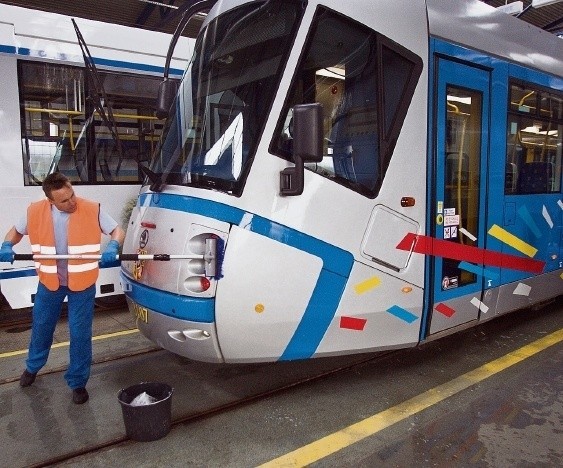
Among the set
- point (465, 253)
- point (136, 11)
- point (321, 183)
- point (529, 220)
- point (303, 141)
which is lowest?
point (465, 253)

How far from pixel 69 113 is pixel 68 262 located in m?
2.69

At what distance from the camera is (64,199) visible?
3.77 m

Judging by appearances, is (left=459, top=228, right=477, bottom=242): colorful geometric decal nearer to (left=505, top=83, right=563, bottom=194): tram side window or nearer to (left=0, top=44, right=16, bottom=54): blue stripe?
(left=505, top=83, right=563, bottom=194): tram side window

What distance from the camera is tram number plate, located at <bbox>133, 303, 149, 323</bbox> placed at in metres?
3.74

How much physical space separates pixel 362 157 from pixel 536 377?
2434mm

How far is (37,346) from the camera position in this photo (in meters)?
4.04

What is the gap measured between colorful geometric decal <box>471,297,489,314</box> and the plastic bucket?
2.69m

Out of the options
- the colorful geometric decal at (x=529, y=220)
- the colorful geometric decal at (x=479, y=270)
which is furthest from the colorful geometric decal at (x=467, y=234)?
the colorful geometric decal at (x=529, y=220)

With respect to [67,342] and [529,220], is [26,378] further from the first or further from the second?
[529,220]

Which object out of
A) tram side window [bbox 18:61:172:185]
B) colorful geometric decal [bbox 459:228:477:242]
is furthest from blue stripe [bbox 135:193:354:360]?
tram side window [bbox 18:61:172:185]

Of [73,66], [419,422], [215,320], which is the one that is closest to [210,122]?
[215,320]

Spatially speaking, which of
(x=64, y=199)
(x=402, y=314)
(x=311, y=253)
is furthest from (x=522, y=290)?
(x=64, y=199)

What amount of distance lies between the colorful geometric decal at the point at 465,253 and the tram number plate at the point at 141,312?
75.0 inches

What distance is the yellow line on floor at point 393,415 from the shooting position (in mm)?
3221
